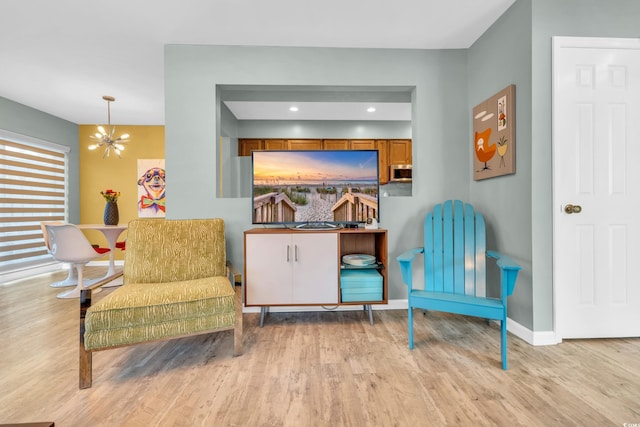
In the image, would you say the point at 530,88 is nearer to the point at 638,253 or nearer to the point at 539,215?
the point at 539,215

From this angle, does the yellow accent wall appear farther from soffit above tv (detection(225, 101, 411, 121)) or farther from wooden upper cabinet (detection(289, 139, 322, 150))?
wooden upper cabinet (detection(289, 139, 322, 150))

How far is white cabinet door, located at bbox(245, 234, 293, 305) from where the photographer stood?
245cm

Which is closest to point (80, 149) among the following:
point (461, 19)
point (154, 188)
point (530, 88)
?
point (154, 188)

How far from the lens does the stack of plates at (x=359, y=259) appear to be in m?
2.57

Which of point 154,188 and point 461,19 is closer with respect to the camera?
point 461,19

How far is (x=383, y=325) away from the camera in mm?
2535

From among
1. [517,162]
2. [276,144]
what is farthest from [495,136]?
[276,144]

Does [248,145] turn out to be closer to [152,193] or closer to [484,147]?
[152,193]

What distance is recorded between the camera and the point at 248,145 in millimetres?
4766

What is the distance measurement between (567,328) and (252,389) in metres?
2.18

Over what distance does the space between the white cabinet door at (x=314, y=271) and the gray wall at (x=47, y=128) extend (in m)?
4.69

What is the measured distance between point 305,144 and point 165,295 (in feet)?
11.4

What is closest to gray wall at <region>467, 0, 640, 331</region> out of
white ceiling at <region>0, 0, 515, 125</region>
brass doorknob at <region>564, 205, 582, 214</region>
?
brass doorknob at <region>564, 205, 582, 214</region>

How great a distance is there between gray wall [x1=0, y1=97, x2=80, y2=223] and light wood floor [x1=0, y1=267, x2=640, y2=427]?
11.0 feet
